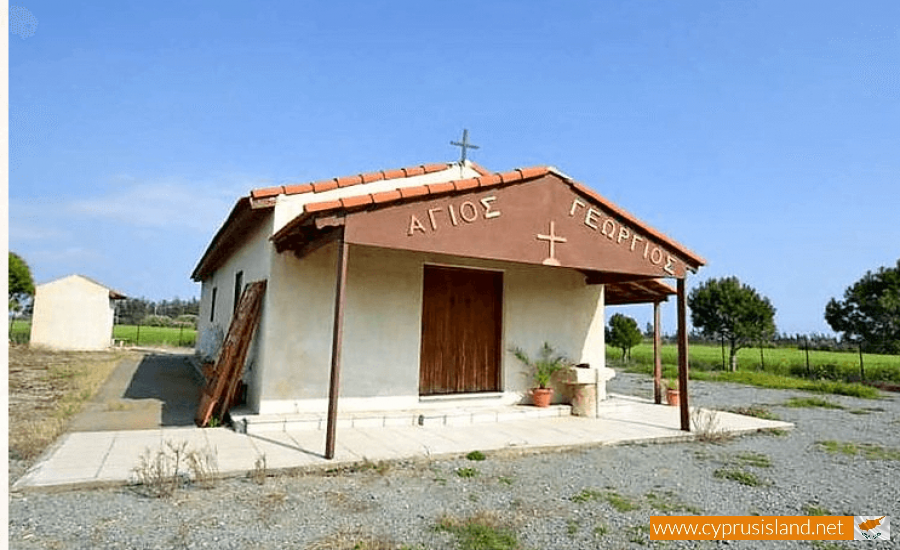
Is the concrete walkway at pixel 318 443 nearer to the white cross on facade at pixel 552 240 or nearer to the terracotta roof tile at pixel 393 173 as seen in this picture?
the white cross on facade at pixel 552 240

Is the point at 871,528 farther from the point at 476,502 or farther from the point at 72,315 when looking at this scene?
the point at 72,315

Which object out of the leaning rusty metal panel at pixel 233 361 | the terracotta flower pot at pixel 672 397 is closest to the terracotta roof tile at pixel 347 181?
the leaning rusty metal panel at pixel 233 361

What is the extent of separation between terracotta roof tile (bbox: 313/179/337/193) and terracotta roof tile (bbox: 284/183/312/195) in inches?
3.8

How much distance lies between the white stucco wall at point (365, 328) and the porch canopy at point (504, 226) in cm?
71

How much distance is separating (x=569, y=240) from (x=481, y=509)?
4.10 m

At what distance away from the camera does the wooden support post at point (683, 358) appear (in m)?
7.88

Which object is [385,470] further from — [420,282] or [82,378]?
[82,378]

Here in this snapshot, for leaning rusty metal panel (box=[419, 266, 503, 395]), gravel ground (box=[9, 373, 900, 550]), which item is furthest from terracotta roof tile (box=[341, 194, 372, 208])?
leaning rusty metal panel (box=[419, 266, 503, 395])

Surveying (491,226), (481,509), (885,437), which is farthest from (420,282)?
(885,437)

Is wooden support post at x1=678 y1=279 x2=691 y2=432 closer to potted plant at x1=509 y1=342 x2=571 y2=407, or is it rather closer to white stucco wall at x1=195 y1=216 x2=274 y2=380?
potted plant at x1=509 y1=342 x2=571 y2=407

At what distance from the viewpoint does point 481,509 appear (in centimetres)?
439

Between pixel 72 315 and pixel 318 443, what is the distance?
2333 centimetres

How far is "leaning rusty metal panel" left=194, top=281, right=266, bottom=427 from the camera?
24.7ft

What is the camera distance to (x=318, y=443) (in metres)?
6.31
